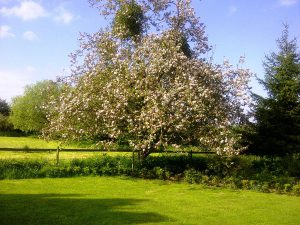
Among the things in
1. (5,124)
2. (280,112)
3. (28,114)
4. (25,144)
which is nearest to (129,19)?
(280,112)

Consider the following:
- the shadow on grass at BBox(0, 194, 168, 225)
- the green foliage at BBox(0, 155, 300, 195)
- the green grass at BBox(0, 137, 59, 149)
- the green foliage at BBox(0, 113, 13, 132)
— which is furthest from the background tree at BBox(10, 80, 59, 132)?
Result: the shadow on grass at BBox(0, 194, 168, 225)

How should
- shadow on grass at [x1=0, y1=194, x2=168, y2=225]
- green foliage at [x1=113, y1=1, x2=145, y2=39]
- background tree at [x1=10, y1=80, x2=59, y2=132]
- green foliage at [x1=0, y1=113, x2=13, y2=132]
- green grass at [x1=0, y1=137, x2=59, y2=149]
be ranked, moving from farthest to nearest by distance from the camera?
green foliage at [x1=0, y1=113, x2=13, y2=132]
background tree at [x1=10, y1=80, x2=59, y2=132]
green grass at [x1=0, y1=137, x2=59, y2=149]
green foliage at [x1=113, y1=1, x2=145, y2=39]
shadow on grass at [x1=0, y1=194, x2=168, y2=225]

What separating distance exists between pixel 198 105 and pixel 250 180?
4740mm

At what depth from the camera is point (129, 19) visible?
2334 centimetres

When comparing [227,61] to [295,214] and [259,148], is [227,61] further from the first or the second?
[295,214]

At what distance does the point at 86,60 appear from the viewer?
72.0 feet

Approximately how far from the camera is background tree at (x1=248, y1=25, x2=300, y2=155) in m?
25.0

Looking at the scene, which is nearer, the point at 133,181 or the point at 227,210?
the point at 227,210

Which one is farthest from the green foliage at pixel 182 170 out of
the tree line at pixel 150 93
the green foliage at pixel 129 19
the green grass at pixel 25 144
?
the green grass at pixel 25 144

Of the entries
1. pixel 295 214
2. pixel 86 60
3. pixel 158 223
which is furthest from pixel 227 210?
pixel 86 60

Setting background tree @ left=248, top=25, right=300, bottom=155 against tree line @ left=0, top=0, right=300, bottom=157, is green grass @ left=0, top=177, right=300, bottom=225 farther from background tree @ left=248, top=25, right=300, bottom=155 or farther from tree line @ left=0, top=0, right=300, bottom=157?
background tree @ left=248, top=25, right=300, bottom=155

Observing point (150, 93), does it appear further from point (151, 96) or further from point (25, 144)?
point (25, 144)

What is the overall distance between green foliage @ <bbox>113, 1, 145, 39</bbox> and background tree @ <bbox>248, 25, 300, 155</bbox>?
407 inches

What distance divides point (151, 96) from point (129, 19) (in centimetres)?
677
